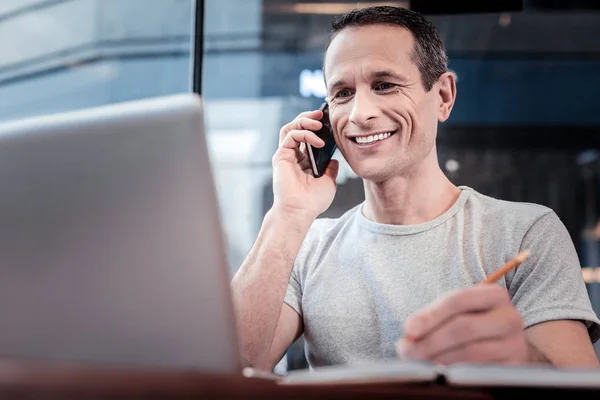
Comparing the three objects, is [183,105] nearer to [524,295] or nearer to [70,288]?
[70,288]

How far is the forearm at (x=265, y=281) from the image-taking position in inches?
47.9

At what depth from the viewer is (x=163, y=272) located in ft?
1.77

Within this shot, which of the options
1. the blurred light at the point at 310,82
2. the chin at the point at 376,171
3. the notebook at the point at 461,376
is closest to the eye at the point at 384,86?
the chin at the point at 376,171

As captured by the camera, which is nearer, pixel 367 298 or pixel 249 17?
pixel 367 298

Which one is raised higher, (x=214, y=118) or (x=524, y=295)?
(x=214, y=118)

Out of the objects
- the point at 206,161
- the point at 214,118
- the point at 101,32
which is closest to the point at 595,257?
the point at 214,118

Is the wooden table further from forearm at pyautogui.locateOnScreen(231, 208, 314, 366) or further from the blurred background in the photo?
the blurred background

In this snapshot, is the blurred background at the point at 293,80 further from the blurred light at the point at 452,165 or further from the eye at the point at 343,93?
the eye at the point at 343,93

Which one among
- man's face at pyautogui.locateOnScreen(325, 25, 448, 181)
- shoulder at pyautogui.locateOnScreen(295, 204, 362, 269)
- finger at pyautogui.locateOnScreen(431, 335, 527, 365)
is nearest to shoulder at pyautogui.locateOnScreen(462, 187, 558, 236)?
man's face at pyautogui.locateOnScreen(325, 25, 448, 181)

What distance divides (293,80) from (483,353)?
113 inches

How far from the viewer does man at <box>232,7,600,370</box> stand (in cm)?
124

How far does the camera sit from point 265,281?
1.27m

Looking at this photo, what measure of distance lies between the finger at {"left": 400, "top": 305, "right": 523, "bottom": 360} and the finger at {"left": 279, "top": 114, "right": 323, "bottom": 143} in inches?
36.2

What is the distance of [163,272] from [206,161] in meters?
0.11
